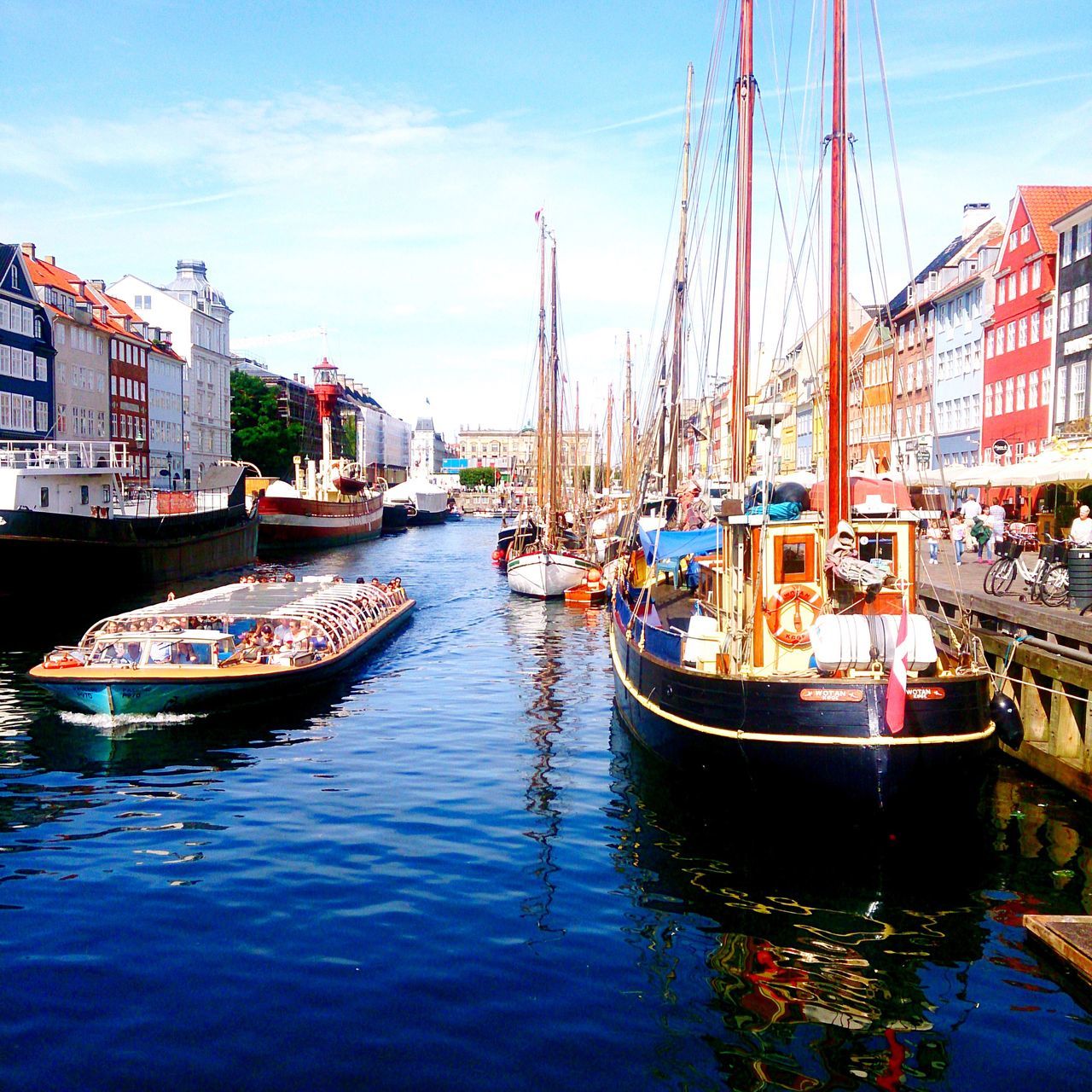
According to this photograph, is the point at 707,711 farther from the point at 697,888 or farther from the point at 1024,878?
the point at 1024,878

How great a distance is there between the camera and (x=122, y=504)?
185ft

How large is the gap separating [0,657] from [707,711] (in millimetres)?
24511

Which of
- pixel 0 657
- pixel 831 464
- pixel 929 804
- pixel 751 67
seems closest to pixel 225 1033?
pixel 929 804

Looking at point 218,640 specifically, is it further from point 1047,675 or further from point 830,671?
point 1047,675

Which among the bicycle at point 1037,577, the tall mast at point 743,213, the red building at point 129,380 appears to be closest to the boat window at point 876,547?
the tall mast at point 743,213

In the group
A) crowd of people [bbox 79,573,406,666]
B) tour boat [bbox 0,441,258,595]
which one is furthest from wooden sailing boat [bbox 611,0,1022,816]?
tour boat [bbox 0,441,258,595]

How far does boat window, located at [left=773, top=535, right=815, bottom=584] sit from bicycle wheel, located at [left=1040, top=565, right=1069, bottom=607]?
898 cm

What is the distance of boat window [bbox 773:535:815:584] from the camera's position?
17.6 metres

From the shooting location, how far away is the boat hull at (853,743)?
14.8 metres

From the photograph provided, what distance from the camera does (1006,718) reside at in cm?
1597

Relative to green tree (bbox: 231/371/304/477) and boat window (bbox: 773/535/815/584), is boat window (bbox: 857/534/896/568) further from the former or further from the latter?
green tree (bbox: 231/371/304/477)

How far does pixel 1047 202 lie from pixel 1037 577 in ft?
130

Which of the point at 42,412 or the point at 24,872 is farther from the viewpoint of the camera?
the point at 42,412

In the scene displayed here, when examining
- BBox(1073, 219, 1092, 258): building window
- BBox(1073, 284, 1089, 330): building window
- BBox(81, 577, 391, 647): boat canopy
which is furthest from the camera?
BBox(1073, 284, 1089, 330): building window
